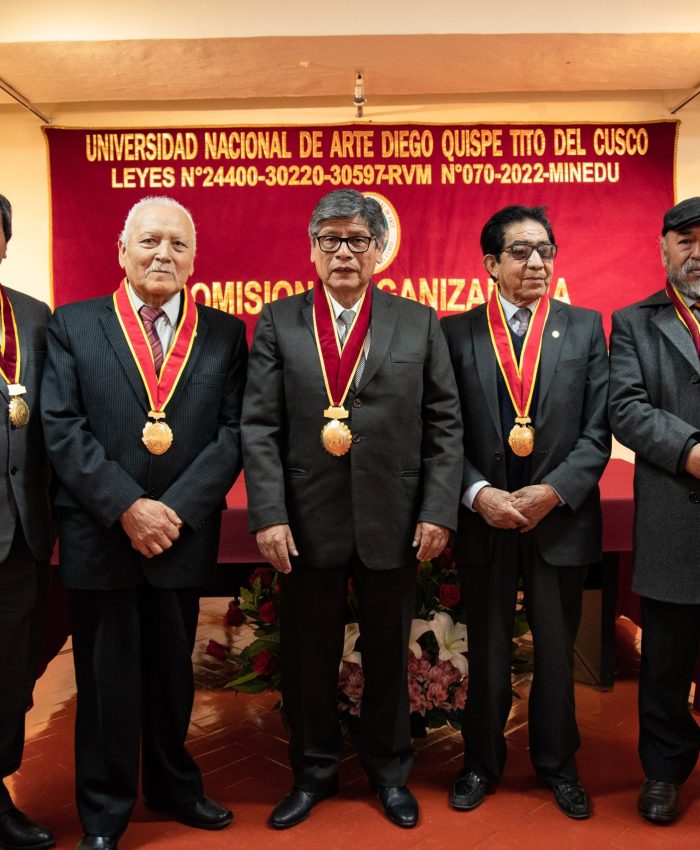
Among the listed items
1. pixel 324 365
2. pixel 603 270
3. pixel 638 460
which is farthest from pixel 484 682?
pixel 603 270

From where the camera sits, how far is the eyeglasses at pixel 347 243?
2.26m

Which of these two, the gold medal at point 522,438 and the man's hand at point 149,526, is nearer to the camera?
the man's hand at point 149,526

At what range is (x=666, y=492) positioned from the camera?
2318 millimetres

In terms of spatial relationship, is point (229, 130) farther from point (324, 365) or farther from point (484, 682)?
point (484, 682)

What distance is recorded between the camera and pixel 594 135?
16.9 ft

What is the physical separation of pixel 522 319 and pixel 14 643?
171 cm

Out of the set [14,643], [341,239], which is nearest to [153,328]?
[341,239]

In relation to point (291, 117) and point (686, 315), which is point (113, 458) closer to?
point (686, 315)

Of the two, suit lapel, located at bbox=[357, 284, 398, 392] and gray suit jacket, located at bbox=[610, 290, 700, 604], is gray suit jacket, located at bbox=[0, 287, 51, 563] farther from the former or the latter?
gray suit jacket, located at bbox=[610, 290, 700, 604]

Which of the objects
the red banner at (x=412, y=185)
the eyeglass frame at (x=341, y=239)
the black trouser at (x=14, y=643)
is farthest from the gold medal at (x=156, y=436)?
the red banner at (x=412, y=185)

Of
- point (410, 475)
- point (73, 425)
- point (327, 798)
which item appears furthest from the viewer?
point (327, 798)

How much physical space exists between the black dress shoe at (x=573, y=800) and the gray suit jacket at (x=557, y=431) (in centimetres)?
67

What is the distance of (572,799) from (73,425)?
1758 millimetres

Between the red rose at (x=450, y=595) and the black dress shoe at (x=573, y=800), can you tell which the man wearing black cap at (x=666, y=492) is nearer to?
the black dress shoe at (x=573, y=800)
